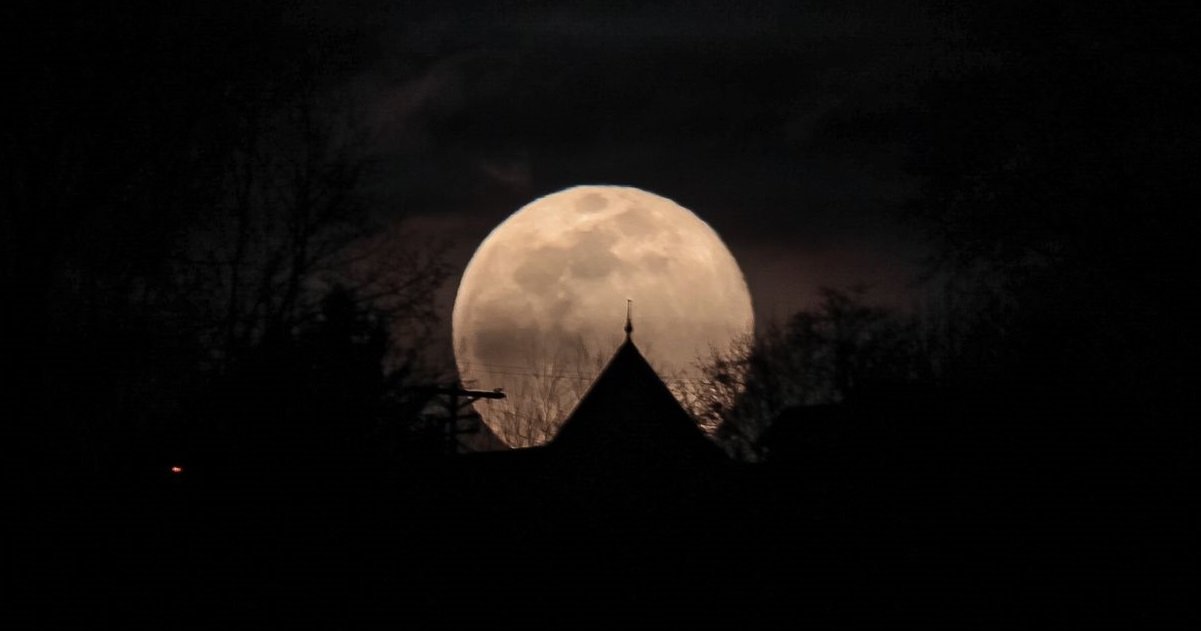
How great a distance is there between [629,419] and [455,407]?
11.0 meters

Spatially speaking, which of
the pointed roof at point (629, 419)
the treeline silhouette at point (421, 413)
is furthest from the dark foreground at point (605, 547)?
the pointed roof at point (629, 419)

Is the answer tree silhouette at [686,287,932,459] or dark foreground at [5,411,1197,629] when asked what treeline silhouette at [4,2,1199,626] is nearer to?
dark foreground at [5,411,1197,629]

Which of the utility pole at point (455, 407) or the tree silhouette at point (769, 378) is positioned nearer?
the utility pole at point (455, 407)

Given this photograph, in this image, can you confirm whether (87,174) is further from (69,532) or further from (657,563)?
(657,563)

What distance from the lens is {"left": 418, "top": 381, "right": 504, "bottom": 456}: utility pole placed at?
25406 mm

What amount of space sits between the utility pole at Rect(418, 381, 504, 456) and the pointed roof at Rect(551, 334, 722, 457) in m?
2.87

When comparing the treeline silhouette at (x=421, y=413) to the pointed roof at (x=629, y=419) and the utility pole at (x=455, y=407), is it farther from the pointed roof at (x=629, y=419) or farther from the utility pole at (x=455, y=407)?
the pointed roof at (x=629, y=419)

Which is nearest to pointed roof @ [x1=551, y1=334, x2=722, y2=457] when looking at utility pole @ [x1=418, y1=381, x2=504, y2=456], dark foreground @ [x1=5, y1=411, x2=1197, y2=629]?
utility pole @ [x1=418, y1=381, x2=504, y2=456]

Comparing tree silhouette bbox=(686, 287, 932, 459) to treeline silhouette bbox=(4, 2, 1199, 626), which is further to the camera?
tree silhouette bbox=(686, 287, 932, 459)

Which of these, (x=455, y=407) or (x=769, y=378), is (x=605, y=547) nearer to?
(x=455, y=407)

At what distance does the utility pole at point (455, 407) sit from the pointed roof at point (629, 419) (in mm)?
2867

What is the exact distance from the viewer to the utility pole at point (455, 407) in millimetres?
25406

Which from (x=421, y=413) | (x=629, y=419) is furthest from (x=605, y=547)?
(x=629, y=419)

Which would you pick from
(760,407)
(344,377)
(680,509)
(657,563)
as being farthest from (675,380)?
(344,377)
